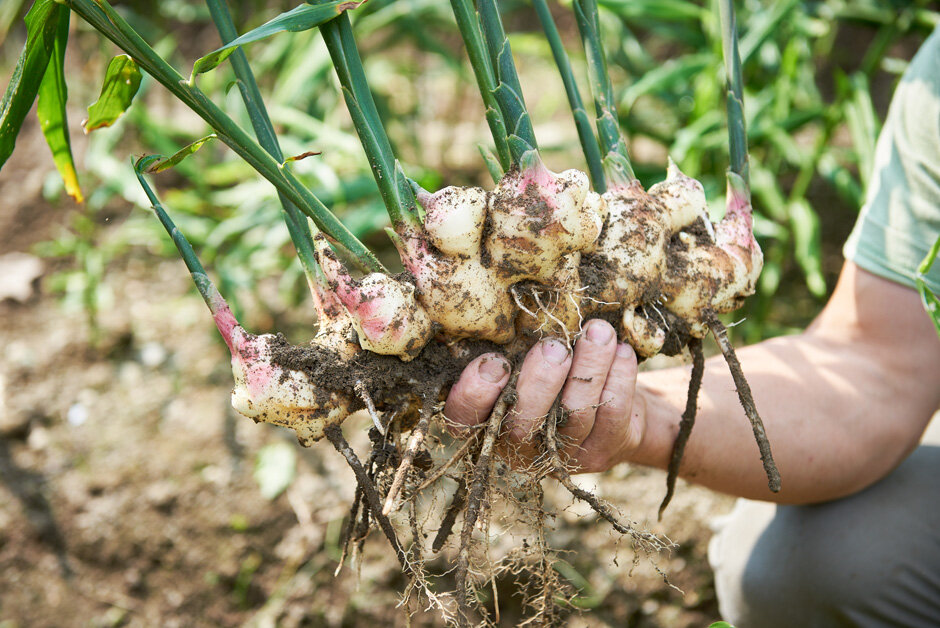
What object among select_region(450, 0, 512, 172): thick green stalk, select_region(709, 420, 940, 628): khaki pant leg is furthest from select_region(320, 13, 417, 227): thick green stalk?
select_region(709, 420, 940, 628): khaki pant leg

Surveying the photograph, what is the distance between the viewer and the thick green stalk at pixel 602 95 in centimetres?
76

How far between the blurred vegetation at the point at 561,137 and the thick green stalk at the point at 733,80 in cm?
64

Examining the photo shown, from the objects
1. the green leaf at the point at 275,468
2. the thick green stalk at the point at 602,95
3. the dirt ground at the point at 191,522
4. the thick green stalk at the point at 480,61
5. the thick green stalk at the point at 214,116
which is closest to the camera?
the thick green stalk at the point at 214,116

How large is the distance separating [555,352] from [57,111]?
562mm

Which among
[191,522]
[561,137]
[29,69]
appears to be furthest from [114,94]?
[561,137]

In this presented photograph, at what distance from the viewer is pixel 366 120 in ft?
2.19

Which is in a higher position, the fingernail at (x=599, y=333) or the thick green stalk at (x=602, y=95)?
the thick green stalk at (x=602, y=95)

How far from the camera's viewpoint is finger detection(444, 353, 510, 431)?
0.73 meters

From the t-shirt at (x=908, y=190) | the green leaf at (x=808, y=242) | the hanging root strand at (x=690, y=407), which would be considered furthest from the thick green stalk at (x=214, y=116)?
the green leaf at (x=808, y=242)

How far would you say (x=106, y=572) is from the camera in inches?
52.7

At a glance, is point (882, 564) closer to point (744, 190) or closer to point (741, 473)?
point (741, 473)

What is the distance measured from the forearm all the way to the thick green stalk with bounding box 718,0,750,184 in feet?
1.03

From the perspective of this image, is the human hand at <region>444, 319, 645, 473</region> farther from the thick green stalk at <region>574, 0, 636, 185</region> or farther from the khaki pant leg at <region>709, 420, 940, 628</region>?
the khaki pant leg at <region>709, 420, 940, 628</region>

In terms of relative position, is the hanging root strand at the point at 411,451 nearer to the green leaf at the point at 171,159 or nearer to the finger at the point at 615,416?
the finger at the point at 615,416
